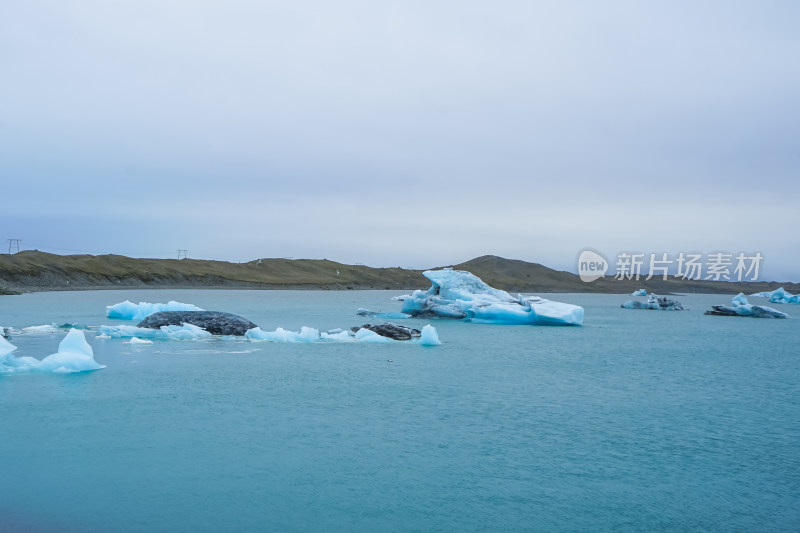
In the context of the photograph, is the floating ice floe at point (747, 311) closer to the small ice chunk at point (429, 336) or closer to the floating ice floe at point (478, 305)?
the floating ice floe at point (478, 305)

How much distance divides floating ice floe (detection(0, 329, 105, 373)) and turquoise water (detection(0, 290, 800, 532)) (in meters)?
0.28

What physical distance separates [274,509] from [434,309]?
23558 millimetres

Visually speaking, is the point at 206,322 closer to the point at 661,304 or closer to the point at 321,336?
the point at 321,336

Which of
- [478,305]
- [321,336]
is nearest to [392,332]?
[321,336]

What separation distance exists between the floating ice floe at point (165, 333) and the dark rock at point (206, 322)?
0.57m

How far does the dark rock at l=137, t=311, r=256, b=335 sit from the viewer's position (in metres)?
18.1

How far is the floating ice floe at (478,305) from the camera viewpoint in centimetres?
2578

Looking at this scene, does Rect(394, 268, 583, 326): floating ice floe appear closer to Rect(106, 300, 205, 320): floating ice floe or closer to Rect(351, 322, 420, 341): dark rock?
Rect(351, 322, 420, 341): dark rock

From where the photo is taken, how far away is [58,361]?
10.8 meters

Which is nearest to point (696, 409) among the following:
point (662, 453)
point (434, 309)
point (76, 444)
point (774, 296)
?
point (662, 453)

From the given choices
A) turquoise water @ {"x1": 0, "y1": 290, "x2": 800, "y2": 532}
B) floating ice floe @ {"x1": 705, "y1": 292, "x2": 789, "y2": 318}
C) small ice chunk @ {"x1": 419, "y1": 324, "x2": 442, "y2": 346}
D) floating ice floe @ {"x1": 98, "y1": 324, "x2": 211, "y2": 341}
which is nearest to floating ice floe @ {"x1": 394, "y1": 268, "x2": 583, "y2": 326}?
small ice chunk @ {"x1": 419, "y1": 324, "x2": 442, "y2": 346}

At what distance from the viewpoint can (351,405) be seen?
902 cm

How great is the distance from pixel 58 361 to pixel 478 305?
1797 cm

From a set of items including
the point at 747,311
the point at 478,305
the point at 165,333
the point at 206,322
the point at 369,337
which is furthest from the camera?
the point at 747,311
